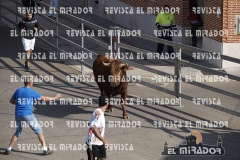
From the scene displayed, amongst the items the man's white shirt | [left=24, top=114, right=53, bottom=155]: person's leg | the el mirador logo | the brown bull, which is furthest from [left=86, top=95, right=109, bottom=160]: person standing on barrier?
the brown bull

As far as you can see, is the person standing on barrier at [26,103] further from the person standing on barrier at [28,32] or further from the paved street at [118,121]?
the person standing on barrier at [28,32]

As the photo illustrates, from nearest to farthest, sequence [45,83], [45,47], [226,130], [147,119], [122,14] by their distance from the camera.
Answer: [226,130]
[147,119]
[45,83]
[45,47]
[122,14]

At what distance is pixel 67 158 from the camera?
11891 millimetres

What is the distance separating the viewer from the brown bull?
44.9ft

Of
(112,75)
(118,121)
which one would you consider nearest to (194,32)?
(118,121)

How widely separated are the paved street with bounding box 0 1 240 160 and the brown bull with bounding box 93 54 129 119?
0.59 m

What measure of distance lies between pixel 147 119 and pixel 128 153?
87.9 inches

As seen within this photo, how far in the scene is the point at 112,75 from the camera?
44.8 ft

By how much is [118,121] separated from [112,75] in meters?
1.12

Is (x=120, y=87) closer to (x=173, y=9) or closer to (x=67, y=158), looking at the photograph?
(x=67, y=158)

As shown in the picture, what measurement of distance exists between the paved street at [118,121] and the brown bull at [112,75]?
588mm

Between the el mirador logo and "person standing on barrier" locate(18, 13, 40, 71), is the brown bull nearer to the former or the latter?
the el mirador logo

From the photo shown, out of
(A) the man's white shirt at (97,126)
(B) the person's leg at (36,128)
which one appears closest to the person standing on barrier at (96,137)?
(A) the man's white shirt at (97,126)

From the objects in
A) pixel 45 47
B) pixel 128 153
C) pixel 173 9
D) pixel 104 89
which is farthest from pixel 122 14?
pixel 128 153
